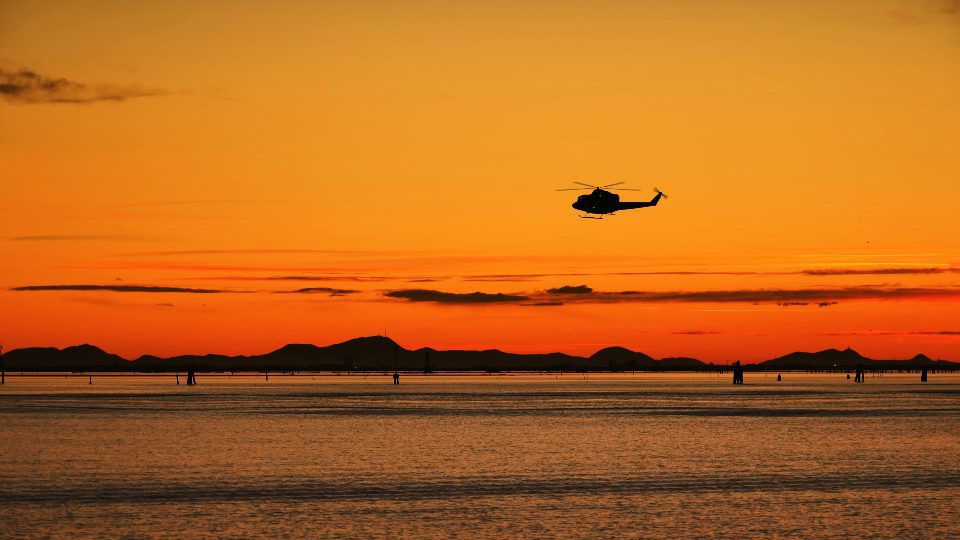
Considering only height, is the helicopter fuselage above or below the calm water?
above

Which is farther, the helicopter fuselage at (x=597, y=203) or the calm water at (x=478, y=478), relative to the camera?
the helicopter fuselage at (x=597, y=203)

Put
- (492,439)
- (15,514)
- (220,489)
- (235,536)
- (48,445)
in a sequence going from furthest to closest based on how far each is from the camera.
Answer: (492,439), (48,445), (220,489), (15,514), (235,536)

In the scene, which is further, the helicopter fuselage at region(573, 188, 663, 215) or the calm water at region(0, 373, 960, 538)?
the helicopter fuselage at region(573, 188, 663, 215)

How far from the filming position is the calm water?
41781 millimetres

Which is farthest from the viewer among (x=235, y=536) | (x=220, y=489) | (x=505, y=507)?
(x=220, y=489)

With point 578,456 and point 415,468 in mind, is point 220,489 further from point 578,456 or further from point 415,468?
point 578,456

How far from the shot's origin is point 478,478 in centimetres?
5606

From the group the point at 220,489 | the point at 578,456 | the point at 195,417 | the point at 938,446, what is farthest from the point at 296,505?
the point at 195,417

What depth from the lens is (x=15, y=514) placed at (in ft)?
142

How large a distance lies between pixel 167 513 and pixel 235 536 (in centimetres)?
596

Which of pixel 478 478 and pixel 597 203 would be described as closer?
pixel 478 478

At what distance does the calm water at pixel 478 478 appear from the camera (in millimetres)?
41781

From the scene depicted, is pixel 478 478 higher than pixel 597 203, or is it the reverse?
pixel 597 203

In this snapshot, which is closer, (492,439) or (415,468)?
(415,468)
